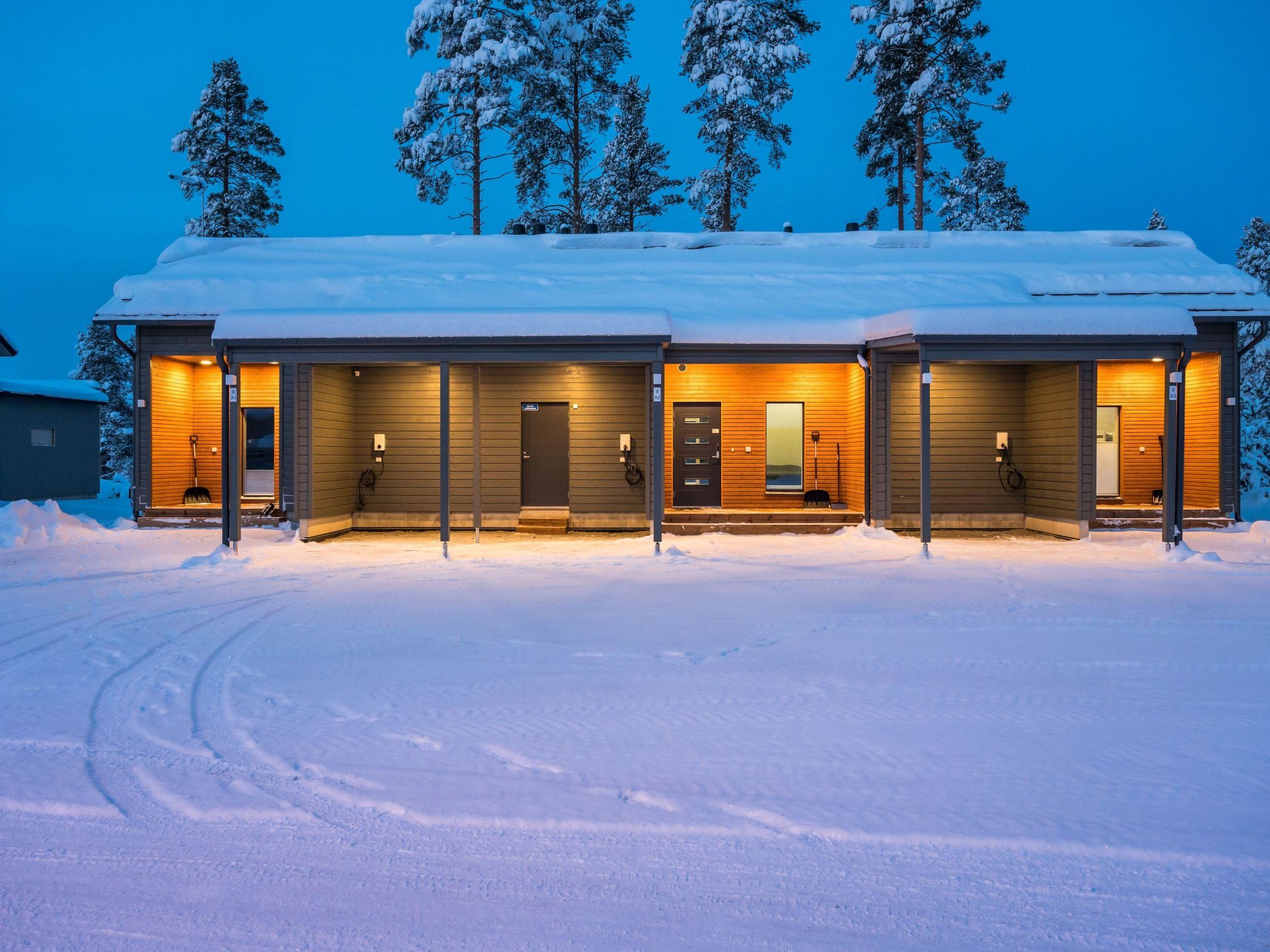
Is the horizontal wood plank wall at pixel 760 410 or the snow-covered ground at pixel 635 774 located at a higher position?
the horizontal wood plank wall at pixel 760 410

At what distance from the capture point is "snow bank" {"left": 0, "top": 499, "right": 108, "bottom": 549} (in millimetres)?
12148

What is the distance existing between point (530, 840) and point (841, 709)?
2.18m

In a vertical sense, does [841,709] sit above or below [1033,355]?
below

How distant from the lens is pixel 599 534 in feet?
45.4

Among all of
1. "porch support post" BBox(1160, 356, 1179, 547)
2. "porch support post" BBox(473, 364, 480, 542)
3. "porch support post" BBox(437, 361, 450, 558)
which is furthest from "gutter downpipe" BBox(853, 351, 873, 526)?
"porch support post" BBox(437, 361, 450, 558)

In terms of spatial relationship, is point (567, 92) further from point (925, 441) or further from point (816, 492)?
point (925, 441)

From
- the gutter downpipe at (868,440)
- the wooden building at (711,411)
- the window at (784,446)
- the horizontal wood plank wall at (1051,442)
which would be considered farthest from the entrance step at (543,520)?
the horizontal wood plank wall at (1051,442)

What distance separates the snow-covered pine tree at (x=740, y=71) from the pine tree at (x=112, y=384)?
74.3ft

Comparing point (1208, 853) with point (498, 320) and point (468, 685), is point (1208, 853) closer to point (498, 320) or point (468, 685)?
point (468, 685)

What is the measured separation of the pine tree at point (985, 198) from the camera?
1155 inches

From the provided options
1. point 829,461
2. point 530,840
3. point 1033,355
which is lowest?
point 530,840

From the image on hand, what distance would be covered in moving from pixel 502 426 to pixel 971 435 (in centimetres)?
780

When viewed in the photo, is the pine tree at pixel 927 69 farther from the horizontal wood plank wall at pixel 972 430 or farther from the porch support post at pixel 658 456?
the porch support post at pixel 658 456

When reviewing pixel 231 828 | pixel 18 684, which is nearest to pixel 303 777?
pixel 231 828
